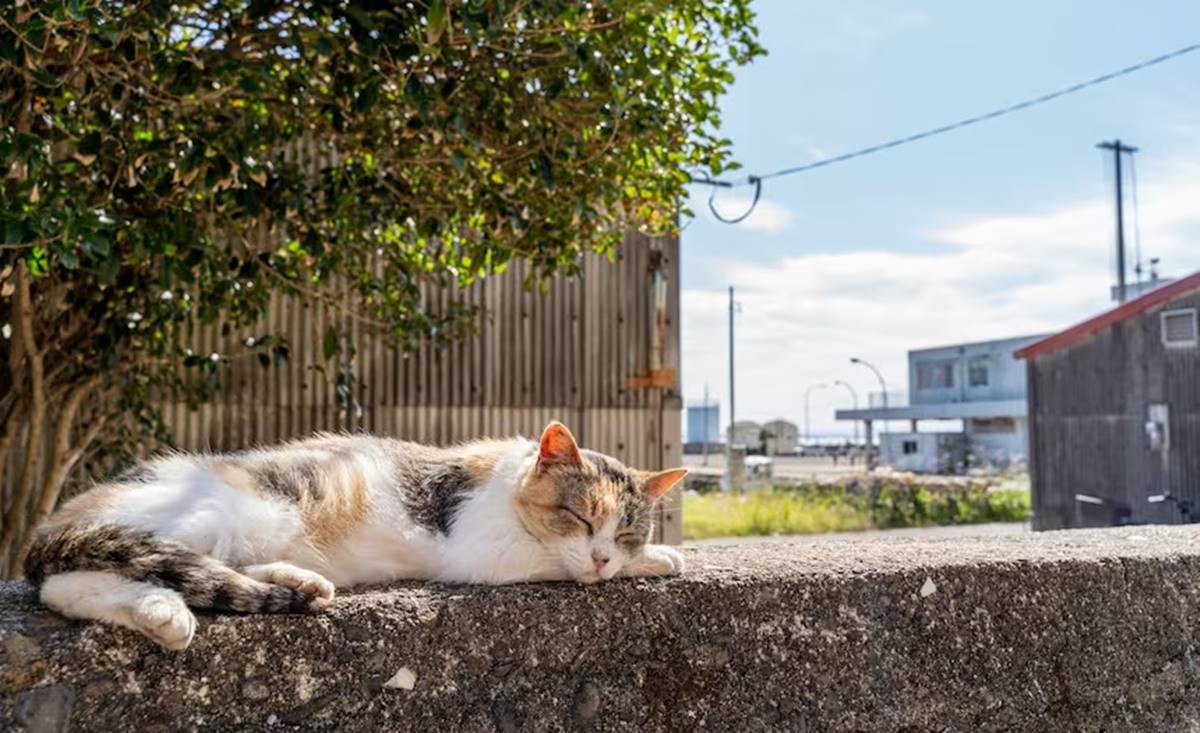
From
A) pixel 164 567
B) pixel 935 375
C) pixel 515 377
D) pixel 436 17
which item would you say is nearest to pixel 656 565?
pixel 164 567

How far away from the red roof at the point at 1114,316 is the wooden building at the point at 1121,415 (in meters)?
0.02

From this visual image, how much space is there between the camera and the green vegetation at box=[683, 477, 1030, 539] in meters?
14.4

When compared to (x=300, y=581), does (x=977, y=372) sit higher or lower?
higher

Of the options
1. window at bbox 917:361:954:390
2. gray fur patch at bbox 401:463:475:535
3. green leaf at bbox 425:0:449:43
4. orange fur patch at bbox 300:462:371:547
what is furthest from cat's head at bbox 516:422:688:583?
window at bbox 917:361:954:390

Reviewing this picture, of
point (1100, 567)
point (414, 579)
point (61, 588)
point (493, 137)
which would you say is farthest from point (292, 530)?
point (493, 137)

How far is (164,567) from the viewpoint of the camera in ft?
4.77

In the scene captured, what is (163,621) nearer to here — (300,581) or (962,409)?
(300,581)

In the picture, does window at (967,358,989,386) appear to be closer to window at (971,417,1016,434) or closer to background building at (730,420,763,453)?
window at (971,417,1016,434)

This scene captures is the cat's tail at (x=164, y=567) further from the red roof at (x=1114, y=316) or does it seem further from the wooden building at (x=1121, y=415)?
the red roof at (x=1114, y=316)

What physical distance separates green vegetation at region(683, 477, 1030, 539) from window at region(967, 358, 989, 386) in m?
12.5

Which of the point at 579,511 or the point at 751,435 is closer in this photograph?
the point at 579,511

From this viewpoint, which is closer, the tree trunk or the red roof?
the tree trunk

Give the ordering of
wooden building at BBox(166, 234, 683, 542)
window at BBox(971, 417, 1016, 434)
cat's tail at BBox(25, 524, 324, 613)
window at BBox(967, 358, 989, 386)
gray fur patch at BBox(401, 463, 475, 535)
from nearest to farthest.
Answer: cat's tail at BBox(25, 524, 324, 613), gray fur patch at BBox(401, 463, 475, 535), wooden building at BBox(166, 234, 683, 542), window at BBox(971, 417, 1016, 434), window at BBox(967, 358, 989, 386)

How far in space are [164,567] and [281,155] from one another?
2.89 m
